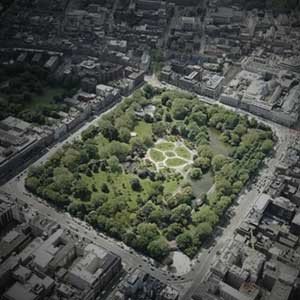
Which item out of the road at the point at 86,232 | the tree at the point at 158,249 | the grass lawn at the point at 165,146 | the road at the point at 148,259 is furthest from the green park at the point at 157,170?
the road at the point at 148,259

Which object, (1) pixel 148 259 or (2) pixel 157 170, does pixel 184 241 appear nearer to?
(1) pixel 148 259

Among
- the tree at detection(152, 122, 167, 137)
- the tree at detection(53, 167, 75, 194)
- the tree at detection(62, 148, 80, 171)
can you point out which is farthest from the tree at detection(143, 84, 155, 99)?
the tree at detection(53, 167, 75, 194)

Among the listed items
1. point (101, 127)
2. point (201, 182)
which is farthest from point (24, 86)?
point (201, 182)

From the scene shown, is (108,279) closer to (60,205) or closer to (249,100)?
(60,205)

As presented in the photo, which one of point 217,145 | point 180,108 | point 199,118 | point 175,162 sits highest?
point 180,108

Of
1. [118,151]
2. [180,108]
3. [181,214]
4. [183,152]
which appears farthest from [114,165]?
[180,108]

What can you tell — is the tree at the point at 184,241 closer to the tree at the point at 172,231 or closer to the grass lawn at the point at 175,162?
the tree at the point at 172,231

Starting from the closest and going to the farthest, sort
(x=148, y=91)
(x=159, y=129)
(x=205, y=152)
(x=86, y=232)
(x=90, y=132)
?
(x=86, y=232)
(x=205, y=152)
(x=90, y=132)
(x=159, y=129)
(x=148, y=91)
